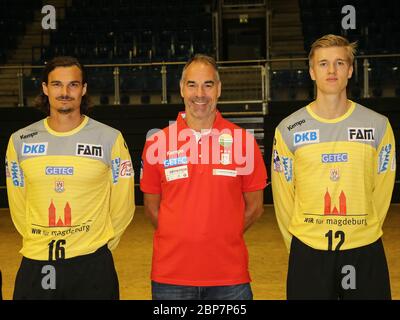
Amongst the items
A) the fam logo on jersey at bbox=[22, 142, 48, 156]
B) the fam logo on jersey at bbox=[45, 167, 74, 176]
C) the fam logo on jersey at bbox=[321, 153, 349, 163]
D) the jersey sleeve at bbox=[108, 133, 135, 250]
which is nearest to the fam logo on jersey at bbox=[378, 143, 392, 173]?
the fam logo on jersey at bbox=[321, 153, 349, 163]

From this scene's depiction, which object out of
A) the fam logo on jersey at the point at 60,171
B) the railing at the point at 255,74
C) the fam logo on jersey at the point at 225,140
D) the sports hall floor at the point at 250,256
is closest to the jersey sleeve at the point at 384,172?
the fam logo on jersey at the point at 225,140

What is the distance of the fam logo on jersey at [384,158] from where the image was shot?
3.49 metres

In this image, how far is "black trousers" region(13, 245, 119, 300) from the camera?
3.35 metres

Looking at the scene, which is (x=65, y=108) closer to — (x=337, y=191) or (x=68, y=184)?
(x=68, y=184)

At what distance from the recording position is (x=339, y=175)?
11.1 feet

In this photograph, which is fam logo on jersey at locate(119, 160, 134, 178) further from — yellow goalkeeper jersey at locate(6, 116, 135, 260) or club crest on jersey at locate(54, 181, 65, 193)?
club crest on jersey at locate(54, 181, 65, 193)

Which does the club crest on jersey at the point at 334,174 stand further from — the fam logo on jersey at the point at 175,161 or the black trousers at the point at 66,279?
the black trousers at the point at 66,279

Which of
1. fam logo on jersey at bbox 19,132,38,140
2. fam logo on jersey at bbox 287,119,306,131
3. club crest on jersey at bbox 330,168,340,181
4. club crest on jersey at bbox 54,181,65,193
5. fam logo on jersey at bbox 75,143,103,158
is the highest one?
fam logo on jersey at bbox 287,119,306,131

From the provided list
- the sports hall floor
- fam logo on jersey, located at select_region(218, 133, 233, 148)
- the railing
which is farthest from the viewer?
the railing

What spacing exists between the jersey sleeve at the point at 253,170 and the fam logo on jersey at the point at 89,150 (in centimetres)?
77

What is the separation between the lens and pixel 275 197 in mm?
3684

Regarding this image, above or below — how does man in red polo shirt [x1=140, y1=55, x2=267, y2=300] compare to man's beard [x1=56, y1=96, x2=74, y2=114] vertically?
below

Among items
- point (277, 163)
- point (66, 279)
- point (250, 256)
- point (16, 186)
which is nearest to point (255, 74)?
point (250, 256)

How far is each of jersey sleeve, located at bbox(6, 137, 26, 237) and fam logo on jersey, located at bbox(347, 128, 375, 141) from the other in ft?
5.72
